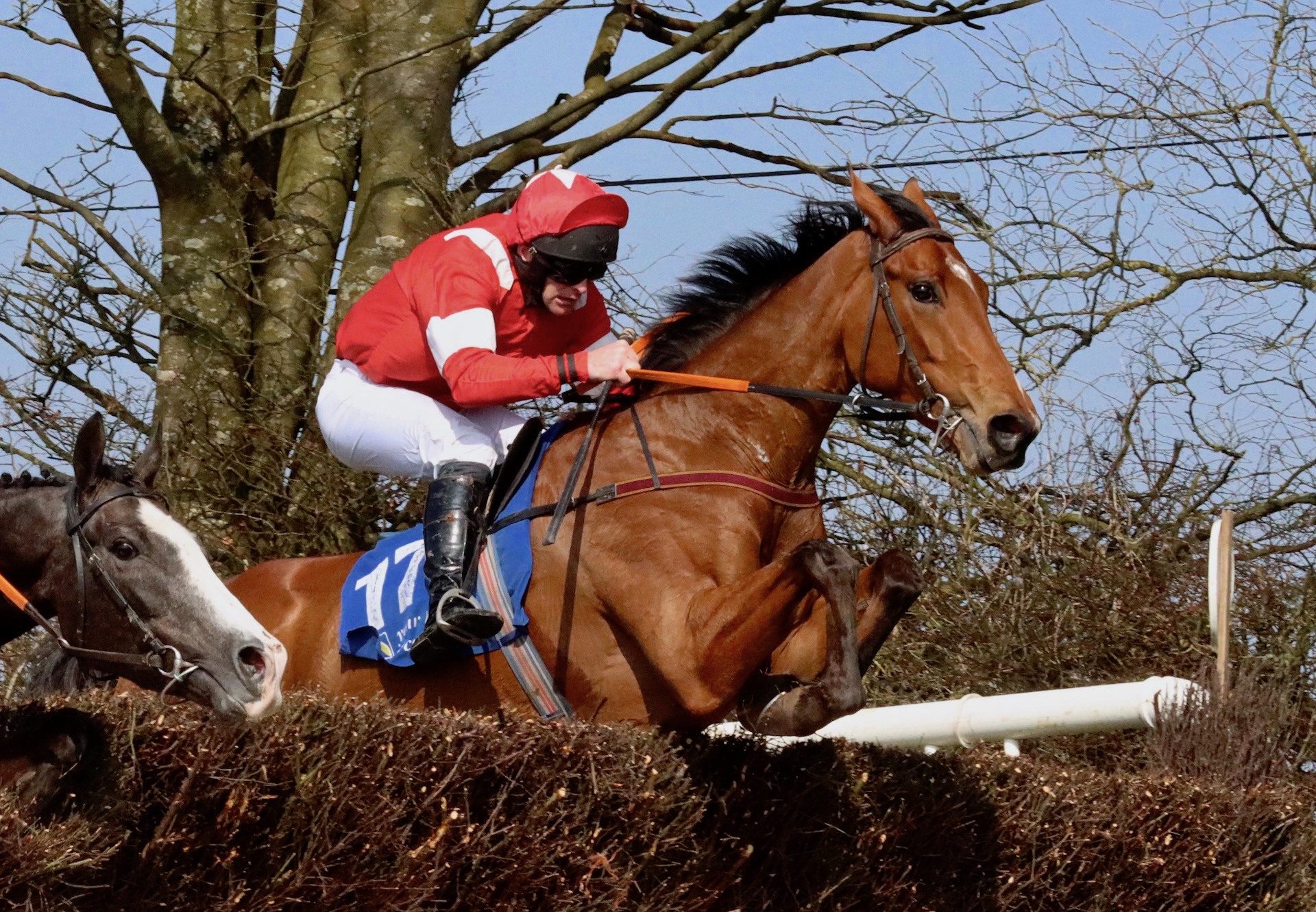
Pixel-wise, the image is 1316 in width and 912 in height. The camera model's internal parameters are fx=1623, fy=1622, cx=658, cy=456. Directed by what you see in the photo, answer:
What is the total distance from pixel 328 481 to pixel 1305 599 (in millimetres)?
4867

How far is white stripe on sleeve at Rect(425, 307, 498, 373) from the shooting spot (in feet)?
15.4

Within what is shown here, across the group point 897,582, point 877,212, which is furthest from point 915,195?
point 897,582

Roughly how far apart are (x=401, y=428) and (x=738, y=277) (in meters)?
1.18

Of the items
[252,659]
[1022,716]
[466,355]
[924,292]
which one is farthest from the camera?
[1022,716]

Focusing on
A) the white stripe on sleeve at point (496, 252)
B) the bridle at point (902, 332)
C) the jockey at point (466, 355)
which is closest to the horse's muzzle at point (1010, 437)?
the bridle at point (902, 332)

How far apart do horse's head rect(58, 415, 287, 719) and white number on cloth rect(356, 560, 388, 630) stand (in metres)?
1.08

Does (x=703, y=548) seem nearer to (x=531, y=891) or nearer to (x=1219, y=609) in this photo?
(x=531, y=891)

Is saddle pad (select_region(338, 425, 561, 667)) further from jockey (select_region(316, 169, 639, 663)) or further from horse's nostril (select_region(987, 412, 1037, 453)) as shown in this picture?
horse's nostril (select_region(987, 412, 1037, 453))

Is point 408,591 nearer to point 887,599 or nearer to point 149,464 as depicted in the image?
point 149,464

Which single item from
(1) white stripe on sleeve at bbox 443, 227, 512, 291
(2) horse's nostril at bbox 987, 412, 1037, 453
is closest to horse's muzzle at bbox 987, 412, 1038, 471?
(2) horse's nostril at bbox 987, 412, 1037, 453

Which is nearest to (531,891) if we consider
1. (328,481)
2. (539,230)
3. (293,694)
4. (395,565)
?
(293,694)

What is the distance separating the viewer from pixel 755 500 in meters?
4.75

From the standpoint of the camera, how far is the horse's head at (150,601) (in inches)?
148

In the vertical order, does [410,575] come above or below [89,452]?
below
